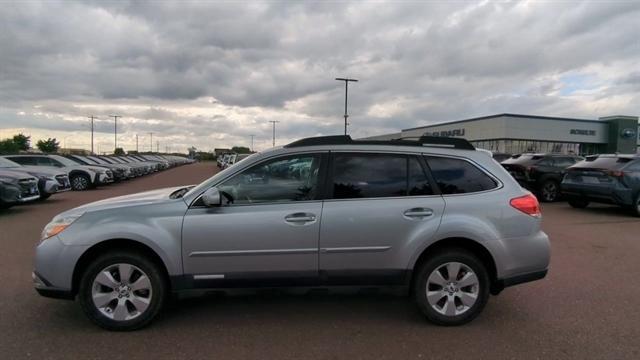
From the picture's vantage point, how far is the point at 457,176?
4363 millimetres

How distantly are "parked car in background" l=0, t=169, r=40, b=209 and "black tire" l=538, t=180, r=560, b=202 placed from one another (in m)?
15.1

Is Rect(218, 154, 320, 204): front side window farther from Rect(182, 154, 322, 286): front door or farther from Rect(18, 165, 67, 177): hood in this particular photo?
Rect(18, 165, 67, 177): hood

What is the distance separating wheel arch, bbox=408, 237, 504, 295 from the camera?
4195 millimetres

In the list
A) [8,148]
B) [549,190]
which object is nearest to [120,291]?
[549,190]

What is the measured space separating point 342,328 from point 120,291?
6.59 ft

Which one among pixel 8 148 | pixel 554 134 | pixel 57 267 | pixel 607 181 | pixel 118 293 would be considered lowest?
pixel 118 293

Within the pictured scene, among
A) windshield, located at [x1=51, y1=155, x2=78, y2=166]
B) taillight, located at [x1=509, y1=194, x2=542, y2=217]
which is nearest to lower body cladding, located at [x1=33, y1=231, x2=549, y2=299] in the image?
taillight, located at [x1=509, y1=194, x2=542, y2=217]

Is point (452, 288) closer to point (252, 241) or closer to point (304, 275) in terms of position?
point (304, 275)

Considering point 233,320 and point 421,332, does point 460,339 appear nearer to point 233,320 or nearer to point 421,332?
point 421,332

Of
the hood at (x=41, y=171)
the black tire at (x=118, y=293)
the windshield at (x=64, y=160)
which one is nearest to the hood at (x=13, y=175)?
the hood at (x=41, y=171)

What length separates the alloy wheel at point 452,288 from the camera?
163 inches

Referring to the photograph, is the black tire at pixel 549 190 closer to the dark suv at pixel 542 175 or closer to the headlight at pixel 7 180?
the dark suv at pixel 542 175

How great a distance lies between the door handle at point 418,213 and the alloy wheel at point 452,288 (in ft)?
1.62

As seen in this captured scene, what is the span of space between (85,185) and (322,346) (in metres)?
19.1
